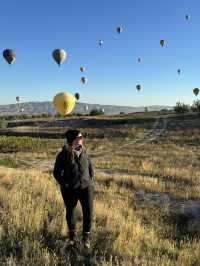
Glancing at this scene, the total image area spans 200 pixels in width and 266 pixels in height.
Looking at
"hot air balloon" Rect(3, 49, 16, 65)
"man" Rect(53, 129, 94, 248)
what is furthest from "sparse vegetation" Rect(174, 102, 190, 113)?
"man" Rect(53, 129, 94, 248)

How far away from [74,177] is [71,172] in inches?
4.3

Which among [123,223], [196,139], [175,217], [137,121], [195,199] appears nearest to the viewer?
[123,223]

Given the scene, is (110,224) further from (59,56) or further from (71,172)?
(59,56)

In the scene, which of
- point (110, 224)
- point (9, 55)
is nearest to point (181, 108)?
point (9, 55)

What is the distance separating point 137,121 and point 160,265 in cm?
5987

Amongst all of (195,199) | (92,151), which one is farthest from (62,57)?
(195,199)

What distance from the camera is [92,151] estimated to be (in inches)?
1620

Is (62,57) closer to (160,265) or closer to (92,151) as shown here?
(92,151)

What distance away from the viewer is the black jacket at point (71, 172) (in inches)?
332

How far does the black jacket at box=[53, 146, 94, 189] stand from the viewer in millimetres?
8445

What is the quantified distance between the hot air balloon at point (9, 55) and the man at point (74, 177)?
37894 mm

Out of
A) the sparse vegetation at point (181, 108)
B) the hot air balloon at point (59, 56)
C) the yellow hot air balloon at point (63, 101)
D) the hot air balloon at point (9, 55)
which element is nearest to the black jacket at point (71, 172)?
the yellow hot air balloon at point (63, 101)

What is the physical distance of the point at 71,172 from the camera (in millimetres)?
8445

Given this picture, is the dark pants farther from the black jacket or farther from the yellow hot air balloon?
the yellow hot air balloon
